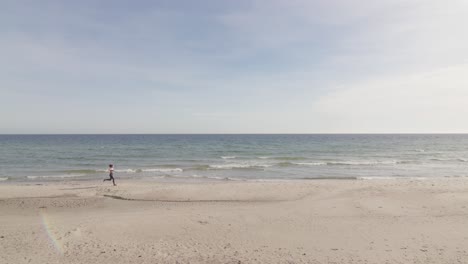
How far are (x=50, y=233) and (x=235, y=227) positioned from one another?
5.75 meters

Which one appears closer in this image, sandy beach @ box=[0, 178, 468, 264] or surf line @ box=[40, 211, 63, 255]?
sandy beach @ box=[0, 178, 468, 264]

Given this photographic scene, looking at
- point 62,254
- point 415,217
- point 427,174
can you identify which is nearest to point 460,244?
point 415,217

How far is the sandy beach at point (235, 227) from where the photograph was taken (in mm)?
8180

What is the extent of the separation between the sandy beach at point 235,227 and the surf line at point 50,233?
0.03 m

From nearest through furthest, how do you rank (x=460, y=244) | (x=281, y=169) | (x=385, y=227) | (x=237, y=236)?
(x=460, y=244) → (x=237, y=236) → (x=385, y=227) → (x=281, y=169)

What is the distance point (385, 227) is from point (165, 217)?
25.1ft

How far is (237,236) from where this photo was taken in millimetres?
9656

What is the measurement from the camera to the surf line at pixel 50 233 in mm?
8547

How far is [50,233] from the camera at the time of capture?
977 cm

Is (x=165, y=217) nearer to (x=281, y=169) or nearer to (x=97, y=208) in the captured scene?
(x=97, y=208)

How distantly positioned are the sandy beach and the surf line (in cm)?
3

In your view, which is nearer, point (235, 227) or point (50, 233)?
point (50, 233)

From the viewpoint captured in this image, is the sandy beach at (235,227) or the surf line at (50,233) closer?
the sandy beach at (235,227)

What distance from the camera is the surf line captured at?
28.0 ft
